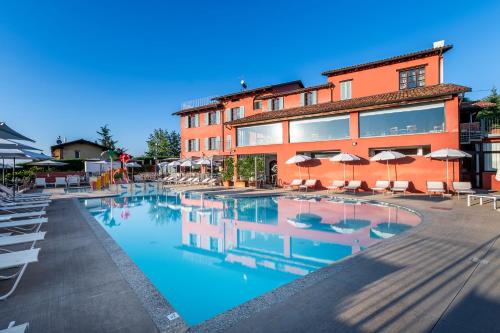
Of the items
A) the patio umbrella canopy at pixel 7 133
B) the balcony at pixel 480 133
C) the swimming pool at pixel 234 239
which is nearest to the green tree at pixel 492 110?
the balcony at pixel 480 133

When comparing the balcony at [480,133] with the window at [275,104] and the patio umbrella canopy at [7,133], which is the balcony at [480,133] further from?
the patio umbrella canopy at [7,133]

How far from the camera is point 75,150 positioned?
37.2 metres

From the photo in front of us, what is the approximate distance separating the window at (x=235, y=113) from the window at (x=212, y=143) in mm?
2870

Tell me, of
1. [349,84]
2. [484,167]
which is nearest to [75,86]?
[349,84]

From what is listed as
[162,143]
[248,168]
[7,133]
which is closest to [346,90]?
[248,168]

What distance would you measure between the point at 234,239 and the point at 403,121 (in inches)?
546

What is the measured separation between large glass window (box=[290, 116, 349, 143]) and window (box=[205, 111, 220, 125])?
39.9ft

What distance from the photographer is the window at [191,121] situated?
31.5 m

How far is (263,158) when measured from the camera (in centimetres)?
2127

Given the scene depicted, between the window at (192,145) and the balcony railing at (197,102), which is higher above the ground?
the balcony railing at (197,102)

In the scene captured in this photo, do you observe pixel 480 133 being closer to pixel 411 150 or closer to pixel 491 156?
pixel 491 156

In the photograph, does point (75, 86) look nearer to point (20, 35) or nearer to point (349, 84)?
point (20, 35)

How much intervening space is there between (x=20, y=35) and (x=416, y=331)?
21948mm

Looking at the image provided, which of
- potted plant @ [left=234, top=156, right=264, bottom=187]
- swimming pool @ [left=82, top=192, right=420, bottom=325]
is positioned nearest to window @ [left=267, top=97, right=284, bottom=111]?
potted plant @ [left=234, top=156, right=264, bottom=187]
